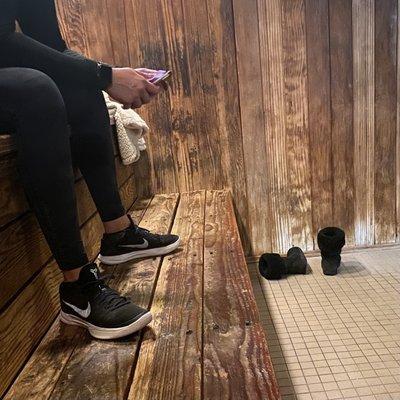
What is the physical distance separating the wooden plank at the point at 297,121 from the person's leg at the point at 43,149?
1.46m

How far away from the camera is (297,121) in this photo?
2195 mm

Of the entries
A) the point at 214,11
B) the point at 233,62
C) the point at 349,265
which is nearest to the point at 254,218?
the point at 349,265

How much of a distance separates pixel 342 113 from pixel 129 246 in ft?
4.43

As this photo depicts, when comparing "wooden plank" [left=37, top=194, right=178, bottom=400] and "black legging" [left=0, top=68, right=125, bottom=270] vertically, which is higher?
"black legging" [left=0, top=68, right=125, bottom=270]

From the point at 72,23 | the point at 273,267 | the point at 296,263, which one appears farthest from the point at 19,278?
the point at 72,23

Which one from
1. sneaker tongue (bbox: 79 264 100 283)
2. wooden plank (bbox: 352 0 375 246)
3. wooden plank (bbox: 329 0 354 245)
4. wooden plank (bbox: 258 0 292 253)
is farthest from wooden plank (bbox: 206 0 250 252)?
sneaker tongue (bbox: 79 264 100 283)

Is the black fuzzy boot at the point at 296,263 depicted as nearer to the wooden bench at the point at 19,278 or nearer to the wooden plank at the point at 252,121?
the wooden plank at the point at 252,121

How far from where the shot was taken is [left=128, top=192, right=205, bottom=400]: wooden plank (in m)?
0.75

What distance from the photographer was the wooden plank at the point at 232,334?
732 millimetres

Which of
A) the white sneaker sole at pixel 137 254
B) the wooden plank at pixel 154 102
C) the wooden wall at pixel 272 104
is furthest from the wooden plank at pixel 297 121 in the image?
the white sneaker sole at pixel 137 254

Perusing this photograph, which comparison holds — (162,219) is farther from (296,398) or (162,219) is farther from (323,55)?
(323,55)

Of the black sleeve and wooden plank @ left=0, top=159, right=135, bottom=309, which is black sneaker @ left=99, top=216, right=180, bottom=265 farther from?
the black sleeve

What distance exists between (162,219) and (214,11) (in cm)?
100

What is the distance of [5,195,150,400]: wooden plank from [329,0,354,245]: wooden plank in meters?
1.63
